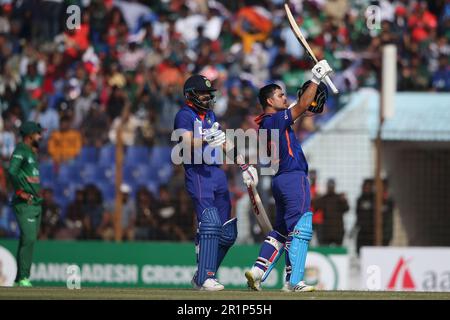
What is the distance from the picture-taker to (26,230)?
16.0m

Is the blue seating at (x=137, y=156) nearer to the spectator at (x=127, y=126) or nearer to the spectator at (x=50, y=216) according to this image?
the spectator at (x=127, y=126)

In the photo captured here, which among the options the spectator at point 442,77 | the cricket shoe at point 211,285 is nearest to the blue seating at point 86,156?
the spectator at point 442,77

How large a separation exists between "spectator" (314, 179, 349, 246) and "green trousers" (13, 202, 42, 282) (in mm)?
5645

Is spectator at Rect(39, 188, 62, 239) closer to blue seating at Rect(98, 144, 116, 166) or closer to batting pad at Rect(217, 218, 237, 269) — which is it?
blue seating at Rect(98, 144, 116, 166)

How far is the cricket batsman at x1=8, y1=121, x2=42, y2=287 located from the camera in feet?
52.5

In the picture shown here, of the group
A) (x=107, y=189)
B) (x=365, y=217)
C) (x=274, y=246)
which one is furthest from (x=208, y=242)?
(x=107, y=189)

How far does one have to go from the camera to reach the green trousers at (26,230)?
16016mm

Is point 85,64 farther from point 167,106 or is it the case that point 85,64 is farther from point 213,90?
point 213,90

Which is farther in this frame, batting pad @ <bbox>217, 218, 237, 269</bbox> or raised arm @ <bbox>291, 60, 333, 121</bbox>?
batting pad @ <bbox>217, 218, 237, 269</bbox>

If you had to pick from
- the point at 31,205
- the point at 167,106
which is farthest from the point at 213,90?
the point at 167,106

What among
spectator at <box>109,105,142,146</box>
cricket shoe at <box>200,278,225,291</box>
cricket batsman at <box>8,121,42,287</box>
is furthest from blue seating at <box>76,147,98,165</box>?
cricket shoe at <box>200,278,225,291</box>

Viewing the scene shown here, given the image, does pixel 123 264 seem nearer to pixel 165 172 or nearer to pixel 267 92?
pixel 165 172

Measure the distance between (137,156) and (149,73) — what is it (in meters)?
3.49

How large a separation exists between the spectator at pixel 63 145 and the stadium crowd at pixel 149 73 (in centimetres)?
2
